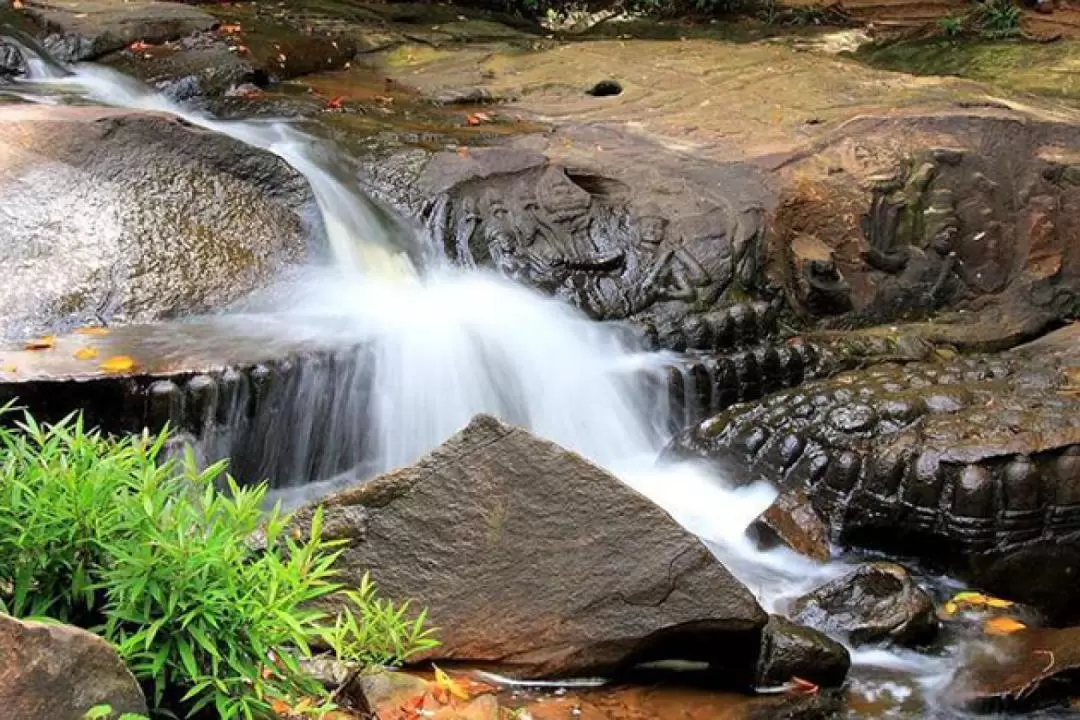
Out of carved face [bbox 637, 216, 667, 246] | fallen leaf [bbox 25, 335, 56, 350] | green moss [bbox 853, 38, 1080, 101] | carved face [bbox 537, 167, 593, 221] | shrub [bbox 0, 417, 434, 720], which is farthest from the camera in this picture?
green moss [bbox 853, 38, 1080, 101]

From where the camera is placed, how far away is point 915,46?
508 inches

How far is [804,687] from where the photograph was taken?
4160mm

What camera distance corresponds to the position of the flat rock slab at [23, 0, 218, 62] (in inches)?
361

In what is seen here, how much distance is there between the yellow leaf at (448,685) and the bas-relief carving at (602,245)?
3.18m

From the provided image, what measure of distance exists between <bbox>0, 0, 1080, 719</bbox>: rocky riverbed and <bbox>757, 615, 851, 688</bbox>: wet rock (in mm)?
14

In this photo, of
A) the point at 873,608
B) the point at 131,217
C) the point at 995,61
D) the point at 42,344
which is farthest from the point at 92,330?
the point at 995,61

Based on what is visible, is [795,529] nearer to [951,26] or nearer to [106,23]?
[106,23]

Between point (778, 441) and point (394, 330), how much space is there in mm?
2105

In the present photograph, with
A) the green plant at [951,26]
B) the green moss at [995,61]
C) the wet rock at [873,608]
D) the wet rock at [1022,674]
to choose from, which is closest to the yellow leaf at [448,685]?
Answer: the wet rock at [873,608]

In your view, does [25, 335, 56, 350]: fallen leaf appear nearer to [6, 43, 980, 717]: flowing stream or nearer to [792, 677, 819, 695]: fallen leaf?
[6, 43, 980, 717]: flowing stream

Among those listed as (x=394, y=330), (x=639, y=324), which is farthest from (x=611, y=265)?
(x=394, y=330)

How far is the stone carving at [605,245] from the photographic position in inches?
263

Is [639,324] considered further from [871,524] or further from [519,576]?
[519,576]

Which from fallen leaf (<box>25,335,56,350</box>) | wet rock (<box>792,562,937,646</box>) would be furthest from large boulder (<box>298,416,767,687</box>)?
fallen leaf (<box>25,335,56,350</box>)
